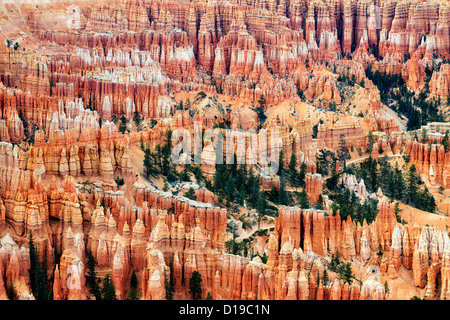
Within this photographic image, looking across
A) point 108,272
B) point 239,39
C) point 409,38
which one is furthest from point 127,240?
point 409,38

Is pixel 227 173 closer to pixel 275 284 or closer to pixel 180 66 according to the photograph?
pixel 275 284

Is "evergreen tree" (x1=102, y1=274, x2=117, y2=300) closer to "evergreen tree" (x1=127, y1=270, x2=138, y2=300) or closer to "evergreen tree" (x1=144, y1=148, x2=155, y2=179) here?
"evergreen tree" (x1=127, y1=270, x2=138, y2=300)

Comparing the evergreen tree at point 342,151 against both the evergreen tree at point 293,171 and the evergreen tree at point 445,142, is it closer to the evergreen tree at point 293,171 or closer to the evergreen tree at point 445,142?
the evergreen tree at point 293,171

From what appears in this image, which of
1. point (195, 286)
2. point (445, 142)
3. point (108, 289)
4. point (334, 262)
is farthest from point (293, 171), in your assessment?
point (108, 289)

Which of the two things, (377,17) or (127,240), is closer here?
(127,240)

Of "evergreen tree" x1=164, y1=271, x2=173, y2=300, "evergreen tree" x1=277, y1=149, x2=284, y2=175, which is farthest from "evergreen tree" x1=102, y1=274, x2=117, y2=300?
"evergreen tree" x1=277, y1=149, x2=284, y2=175

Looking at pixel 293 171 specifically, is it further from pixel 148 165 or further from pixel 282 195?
pixel 148 165

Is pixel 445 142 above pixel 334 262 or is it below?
above
